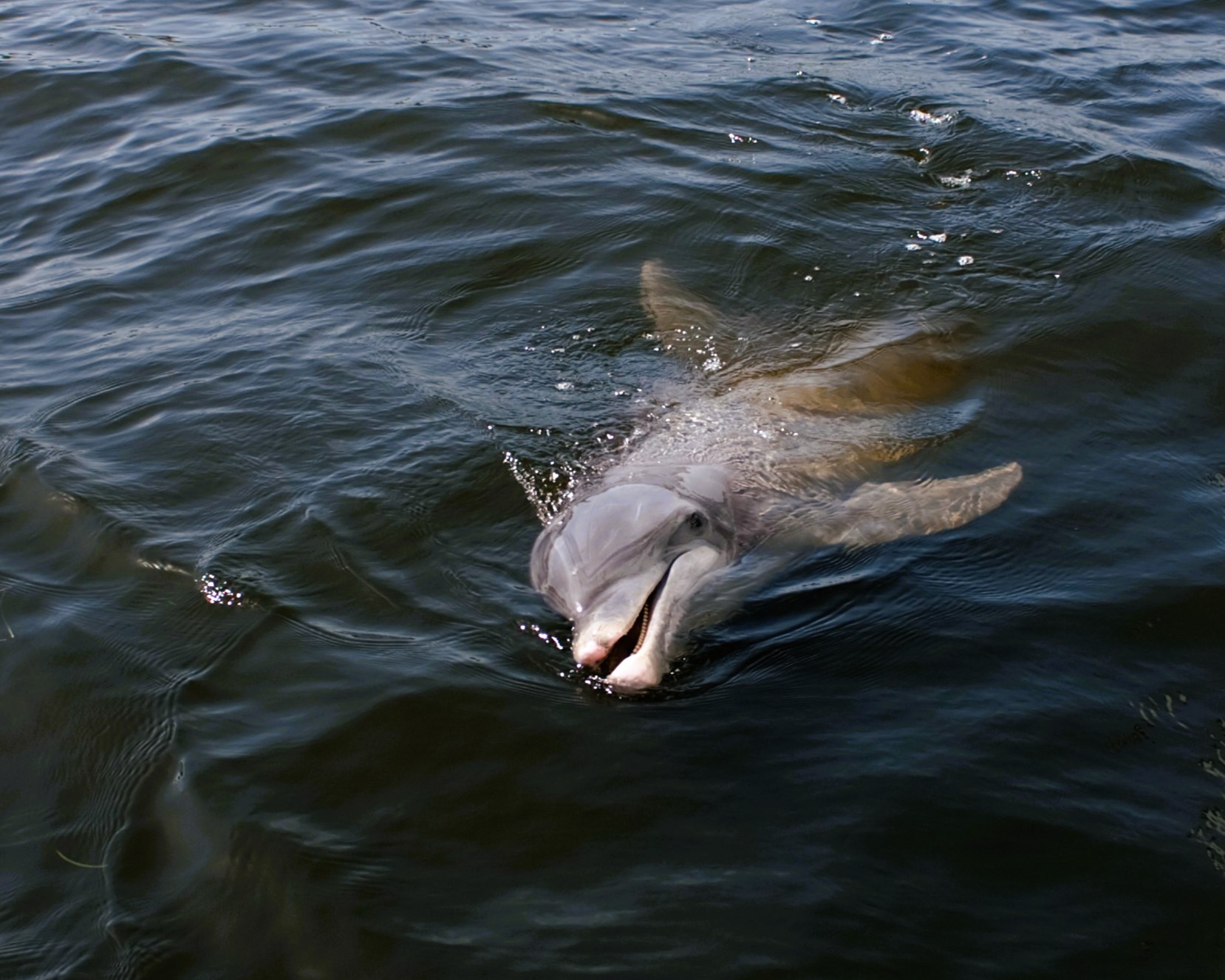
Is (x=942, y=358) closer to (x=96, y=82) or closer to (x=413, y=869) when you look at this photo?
(x=413, y=869)

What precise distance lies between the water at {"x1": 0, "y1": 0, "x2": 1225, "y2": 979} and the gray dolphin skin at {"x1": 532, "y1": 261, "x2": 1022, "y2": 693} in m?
0.21

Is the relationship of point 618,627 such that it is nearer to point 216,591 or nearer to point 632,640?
point 632,640

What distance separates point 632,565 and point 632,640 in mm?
443

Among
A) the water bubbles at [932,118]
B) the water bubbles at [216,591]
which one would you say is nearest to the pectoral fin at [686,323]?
the water bubbles at [216,591]

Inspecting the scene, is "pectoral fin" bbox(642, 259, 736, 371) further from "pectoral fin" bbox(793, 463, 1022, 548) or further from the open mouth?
the open mouth

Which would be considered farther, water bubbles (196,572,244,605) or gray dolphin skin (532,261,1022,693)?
water bubbles (196,572,244,605)

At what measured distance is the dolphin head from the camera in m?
5.84

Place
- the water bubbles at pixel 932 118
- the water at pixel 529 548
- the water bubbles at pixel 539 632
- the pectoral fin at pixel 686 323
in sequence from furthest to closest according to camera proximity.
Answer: the water bubbles at pixel 932 118
the pectoral fin at pixel 686 323
the water bubbles at pixel 539 632
the water at pixel 529 548

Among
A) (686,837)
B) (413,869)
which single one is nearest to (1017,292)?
(686,837)

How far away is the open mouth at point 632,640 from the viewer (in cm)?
581

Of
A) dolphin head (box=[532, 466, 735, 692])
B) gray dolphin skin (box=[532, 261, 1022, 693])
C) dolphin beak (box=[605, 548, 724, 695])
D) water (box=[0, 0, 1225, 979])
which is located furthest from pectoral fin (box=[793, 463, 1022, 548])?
dolphin beak (box=[605, 548, 724, 695])

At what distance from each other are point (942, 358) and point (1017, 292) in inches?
51.0

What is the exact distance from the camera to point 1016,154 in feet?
38.8

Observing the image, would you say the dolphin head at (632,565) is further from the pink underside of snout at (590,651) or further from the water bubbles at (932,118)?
the water bubbles at (932,118)
